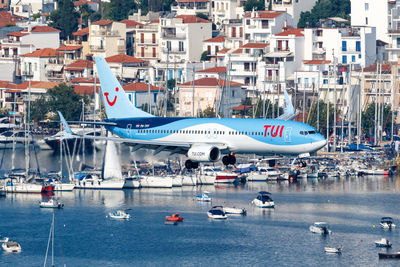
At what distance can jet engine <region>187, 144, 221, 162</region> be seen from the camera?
439 feet

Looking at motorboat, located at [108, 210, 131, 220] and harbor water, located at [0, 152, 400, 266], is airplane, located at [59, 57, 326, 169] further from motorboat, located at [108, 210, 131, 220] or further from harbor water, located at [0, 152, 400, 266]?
motorboat, located at [108, 210, 131, 220]

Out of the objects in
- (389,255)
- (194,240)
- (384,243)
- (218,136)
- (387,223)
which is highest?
(218,136)

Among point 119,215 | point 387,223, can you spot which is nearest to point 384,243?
point 387,223

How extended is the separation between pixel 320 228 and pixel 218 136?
57.8 m

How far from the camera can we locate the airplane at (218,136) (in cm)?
13175

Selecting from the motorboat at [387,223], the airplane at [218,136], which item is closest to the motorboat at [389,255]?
the motorboat at [387,223]

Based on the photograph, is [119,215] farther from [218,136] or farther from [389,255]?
[218,136]

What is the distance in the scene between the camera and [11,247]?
17950 cm

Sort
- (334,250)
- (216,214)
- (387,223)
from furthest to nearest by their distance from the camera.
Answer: (216,214)
(387,223)
(334,250)

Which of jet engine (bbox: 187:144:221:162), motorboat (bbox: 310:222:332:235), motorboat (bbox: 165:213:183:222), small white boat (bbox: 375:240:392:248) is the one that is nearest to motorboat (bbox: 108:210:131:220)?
motorboat (bbox: 165:213:183:222)

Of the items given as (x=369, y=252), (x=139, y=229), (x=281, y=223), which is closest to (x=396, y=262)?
(x=369, y=252)

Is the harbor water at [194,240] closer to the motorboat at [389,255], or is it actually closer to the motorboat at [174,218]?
the motorboat at [389,255]

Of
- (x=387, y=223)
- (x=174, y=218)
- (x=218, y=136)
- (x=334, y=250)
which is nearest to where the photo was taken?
(x=218, y=136)

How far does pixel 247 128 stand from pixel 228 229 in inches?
2357
